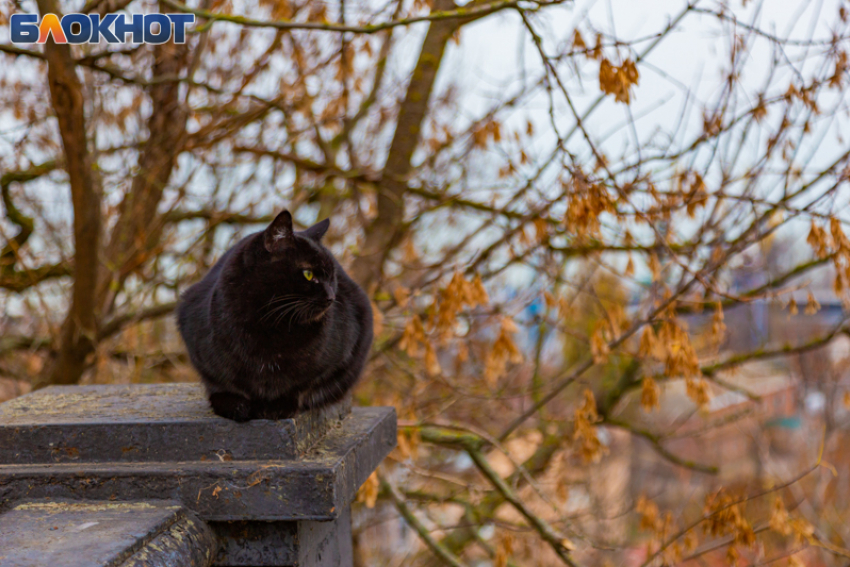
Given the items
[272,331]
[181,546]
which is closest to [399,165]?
[272,331]

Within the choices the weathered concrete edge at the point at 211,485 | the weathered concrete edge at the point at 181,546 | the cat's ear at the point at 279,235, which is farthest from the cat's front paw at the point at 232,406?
the cat's ear at the point at 279,235

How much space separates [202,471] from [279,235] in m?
0.63

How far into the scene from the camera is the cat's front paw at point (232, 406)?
1.59 m

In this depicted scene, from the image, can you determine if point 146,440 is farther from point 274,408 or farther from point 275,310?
point 275,310

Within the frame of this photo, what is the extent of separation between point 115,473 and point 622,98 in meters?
2.07

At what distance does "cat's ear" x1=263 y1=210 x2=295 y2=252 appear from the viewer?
1783mm

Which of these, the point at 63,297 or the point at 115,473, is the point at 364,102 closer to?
the point at 63,297

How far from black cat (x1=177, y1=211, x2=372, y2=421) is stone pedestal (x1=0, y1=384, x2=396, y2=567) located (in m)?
0.07

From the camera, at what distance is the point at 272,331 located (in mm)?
1734

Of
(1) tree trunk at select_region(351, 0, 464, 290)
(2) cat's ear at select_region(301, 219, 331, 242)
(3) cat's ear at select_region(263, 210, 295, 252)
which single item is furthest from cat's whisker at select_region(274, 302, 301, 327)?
(1) tree trunk at select_region(351, 0, 464, 290)

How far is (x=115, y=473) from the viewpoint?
1503mm

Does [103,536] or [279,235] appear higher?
[279,235]

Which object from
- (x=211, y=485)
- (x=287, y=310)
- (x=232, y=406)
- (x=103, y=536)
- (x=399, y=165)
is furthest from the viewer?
(x=399, y=165)

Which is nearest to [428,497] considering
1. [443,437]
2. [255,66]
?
[443,437]
